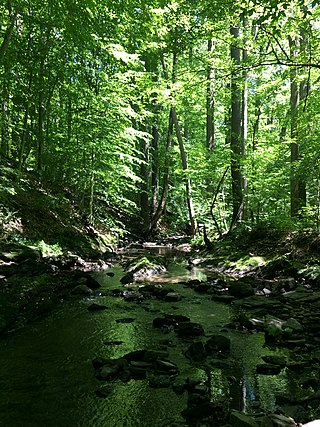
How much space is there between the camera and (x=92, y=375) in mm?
3463

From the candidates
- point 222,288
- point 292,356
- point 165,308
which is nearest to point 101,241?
point 222,288

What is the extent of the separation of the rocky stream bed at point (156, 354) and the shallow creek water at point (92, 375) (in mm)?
12

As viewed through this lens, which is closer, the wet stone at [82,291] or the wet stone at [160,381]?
the wet stone at [160,381]

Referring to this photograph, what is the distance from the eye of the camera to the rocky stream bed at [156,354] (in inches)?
111

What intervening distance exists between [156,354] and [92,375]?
29.4 inches

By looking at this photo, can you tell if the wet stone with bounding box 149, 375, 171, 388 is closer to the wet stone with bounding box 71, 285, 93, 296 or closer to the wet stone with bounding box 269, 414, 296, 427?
the wet stone with bounding box 269, 414, 296, 427

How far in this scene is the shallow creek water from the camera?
276 centimetres

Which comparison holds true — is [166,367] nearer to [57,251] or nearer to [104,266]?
[57,251]

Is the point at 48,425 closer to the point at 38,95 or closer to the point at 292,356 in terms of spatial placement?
the point at 292,356

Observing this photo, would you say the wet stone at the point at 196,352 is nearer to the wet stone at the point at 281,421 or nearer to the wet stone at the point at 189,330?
the wet stone at the point at 189,330

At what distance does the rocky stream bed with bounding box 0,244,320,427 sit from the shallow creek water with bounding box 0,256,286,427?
1 centimetres

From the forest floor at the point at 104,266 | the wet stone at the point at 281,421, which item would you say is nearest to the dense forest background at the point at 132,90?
the forest floor at the point at 104,266

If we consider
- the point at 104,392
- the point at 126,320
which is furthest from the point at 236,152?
the point at 104,392

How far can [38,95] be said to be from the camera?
11477mm
